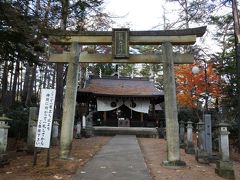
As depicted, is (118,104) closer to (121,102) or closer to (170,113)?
(121,102)

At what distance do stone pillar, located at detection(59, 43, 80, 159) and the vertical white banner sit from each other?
4.16 feet

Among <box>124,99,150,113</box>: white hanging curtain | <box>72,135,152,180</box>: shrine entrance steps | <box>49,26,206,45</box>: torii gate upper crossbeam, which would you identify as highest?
<box>49,26,206,45</box>: torii gate upper crossbeam

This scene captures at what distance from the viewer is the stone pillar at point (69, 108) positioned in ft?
34.4

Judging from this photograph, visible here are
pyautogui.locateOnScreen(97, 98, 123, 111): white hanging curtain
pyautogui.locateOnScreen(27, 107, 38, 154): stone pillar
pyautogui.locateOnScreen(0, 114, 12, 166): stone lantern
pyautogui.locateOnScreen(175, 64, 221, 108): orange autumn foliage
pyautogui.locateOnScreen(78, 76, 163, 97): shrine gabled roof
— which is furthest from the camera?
pyautogui.locateOnScreen(97, 98, 123, 111): white hanging curtain

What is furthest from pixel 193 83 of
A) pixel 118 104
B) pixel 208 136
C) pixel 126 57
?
pixel 126 57

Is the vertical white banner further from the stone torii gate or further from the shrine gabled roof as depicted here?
the shrine gabled roof

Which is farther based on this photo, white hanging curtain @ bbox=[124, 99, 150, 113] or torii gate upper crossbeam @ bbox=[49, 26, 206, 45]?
white hanging curtain @ bbox=[124, 99, 150, 113]

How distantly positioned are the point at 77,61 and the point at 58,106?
10.8 metres

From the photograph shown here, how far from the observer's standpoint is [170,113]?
1032cm

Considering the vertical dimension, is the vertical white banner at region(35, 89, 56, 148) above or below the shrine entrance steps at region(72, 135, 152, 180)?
above

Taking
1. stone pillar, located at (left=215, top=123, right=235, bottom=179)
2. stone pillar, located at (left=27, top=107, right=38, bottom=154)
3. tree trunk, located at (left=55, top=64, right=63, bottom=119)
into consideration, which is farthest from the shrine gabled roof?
stone pillar, located at (left=215, top=123, right=235, bottom=179)

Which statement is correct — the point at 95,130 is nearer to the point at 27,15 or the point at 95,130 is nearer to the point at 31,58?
the point at 31,58

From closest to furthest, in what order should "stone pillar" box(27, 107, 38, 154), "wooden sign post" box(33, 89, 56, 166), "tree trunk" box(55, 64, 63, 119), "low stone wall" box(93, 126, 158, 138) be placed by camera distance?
1. "wooden sign post" box(33, 89, 56, 166)
2. "stone pillar" box(27, 107, 38, 154)
3. "tree trunk" box(55, 64, 63, 119)
4. "low stone wall" box(93, 126, 158, 138)

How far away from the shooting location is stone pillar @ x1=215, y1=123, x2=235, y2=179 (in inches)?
360
